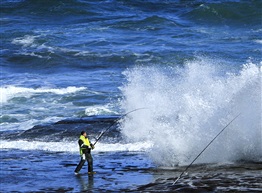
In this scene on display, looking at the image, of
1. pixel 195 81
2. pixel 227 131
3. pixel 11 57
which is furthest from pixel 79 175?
pixel 11 57

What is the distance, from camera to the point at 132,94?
1019 inches

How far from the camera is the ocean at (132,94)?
16.6m

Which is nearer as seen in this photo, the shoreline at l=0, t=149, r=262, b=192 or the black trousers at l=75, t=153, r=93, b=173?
the shoreline at l=0, t=149, r=262, b=192

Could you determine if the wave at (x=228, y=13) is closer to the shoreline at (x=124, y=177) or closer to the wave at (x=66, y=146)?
the wave at (x=66, y=146)

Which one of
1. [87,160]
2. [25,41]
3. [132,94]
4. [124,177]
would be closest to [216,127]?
[124,177]

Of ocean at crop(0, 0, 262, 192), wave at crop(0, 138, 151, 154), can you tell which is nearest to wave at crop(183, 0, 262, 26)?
ocean at crop(0, 0, 262, 192)

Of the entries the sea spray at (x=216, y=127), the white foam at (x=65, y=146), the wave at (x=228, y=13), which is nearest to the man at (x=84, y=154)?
the sea spray at (x=216, y=127)

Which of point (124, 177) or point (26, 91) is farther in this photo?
point (26, 91)

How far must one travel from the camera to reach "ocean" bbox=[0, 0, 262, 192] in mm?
16641

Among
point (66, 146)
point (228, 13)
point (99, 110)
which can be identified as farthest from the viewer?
point (228, 13)

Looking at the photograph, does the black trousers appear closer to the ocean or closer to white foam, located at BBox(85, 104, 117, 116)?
the ocean

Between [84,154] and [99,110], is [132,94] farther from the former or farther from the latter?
[84,154]

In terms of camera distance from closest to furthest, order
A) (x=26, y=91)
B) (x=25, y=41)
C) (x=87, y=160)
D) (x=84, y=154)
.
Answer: (x=87, y=160) → (x=84, y=154) → (x=26, y=91) → (x=25, y=41)

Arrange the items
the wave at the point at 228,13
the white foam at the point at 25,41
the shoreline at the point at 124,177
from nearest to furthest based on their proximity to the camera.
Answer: the shoreline at the point at 124,177 < the white foam at the point at 25,41 < the wave at the point at 228,13
